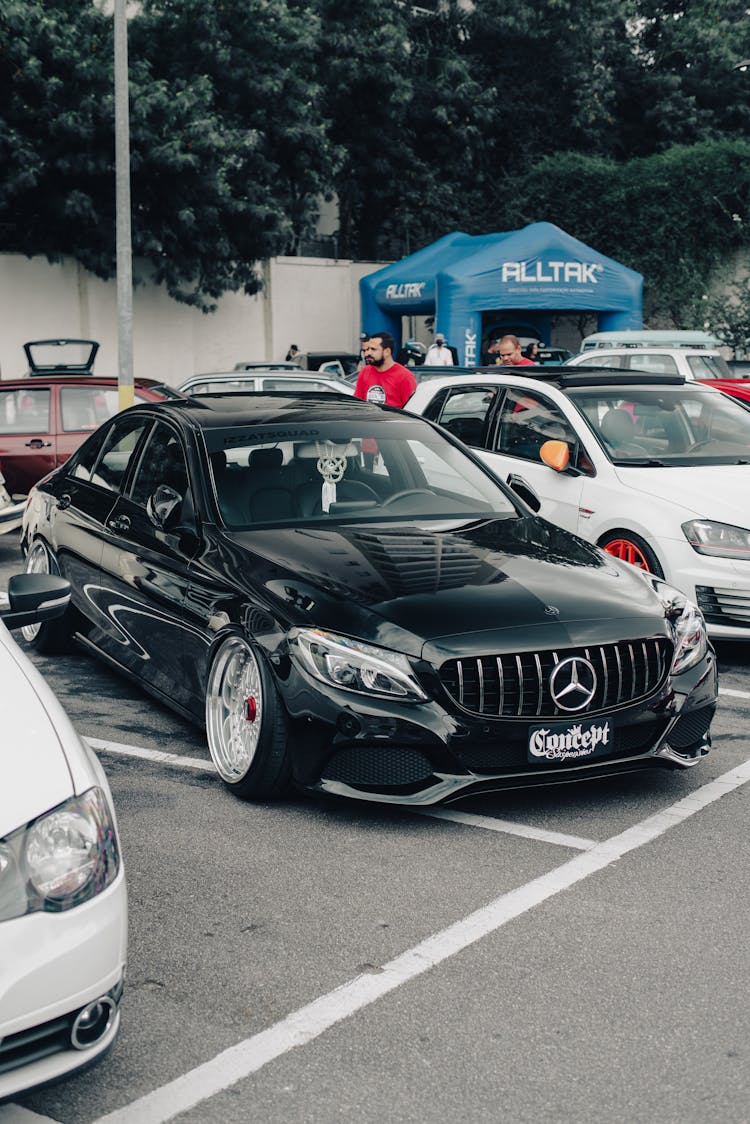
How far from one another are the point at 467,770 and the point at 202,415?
247cm

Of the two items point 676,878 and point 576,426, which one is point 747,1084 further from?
point 576,426

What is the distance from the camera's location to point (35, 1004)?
2670 mm

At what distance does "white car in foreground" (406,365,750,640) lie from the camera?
286 inches

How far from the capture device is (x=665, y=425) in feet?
27.7

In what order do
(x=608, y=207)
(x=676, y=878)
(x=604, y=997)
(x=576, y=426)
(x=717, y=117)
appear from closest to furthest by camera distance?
(x=604, y=997)
(x=676, y=878)
(x=576, y=426)
(x=608, y=207)
(x=717, y=117)

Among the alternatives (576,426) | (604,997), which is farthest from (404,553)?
(576,426)

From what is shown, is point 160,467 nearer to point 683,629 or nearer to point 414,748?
point 414,748

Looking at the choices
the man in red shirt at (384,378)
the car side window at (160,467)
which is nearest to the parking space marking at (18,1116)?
the car side window at (160,467)

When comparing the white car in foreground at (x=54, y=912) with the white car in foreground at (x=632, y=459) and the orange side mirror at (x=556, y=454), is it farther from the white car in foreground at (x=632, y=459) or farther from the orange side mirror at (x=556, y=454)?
the orange side mirror at (x=556, y=454)

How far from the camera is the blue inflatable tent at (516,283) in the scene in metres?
25.7

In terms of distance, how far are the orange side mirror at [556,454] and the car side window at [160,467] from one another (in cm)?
252

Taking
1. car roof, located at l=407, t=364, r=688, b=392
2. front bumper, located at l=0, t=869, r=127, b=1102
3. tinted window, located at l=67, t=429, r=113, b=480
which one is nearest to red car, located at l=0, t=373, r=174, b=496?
car roof, located at l=407, t=364, r=688, b=392

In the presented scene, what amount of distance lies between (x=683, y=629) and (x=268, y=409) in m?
2.36

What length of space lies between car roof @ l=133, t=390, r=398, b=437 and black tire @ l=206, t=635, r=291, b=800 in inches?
54.9
